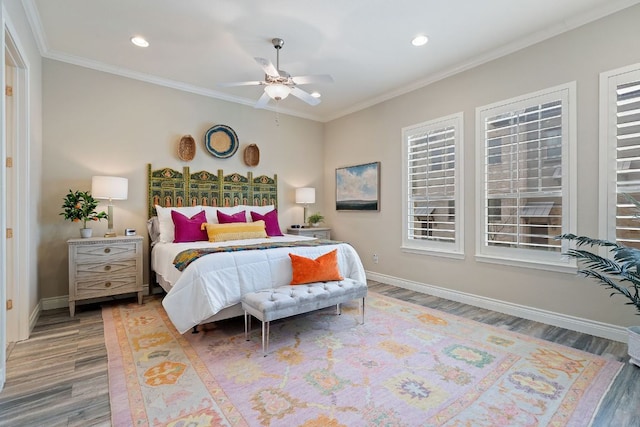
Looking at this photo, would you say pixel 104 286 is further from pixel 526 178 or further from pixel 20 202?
pixel 526 178

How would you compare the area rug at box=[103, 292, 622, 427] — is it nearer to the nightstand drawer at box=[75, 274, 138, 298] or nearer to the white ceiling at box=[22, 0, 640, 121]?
the nightstand drawer at box=[75, 274, 138, 298]

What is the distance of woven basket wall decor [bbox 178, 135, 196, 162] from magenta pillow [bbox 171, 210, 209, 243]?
3.23 ft

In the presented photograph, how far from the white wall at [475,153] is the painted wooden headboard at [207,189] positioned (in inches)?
58.5

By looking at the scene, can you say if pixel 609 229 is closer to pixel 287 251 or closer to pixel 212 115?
pixel 287 251

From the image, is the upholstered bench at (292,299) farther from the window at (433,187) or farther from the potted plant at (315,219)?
the potted plant at (315,219)

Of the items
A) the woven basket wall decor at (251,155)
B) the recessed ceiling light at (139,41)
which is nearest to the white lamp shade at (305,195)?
the woven basket wall decor at (251,155)

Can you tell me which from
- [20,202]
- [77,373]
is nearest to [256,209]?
[20,202]

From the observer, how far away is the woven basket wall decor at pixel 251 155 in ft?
17.0

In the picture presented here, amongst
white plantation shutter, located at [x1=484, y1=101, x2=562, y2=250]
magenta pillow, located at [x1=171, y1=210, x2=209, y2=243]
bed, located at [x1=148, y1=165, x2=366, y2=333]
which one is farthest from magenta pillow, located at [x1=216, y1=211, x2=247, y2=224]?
white plantation shutter, located at [x1=484, y1=101, x2=562, y2=250]

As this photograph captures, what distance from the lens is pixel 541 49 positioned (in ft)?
10.5

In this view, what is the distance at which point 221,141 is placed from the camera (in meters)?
4.90

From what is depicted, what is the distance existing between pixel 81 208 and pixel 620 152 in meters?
5.53

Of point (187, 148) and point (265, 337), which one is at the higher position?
A: point (187, 148)

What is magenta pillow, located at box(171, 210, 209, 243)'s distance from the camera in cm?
388
